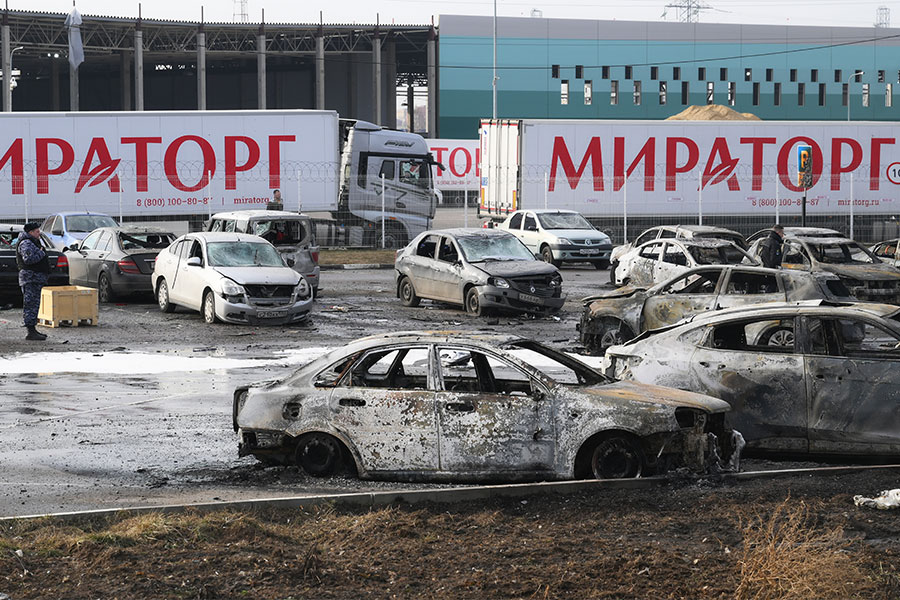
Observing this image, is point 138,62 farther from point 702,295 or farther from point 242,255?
point 702,295

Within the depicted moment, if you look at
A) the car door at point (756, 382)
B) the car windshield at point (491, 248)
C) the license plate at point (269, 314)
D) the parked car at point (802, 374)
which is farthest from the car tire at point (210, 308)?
the car door at point (756, 382)

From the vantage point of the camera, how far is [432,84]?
75.6 metres

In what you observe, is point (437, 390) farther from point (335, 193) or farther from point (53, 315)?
point (335, 193)

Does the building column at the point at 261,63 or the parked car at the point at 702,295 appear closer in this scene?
the parked car at the point at 702,295

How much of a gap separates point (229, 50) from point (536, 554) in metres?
70.4

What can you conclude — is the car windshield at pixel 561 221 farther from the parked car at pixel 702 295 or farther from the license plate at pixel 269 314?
the parked car at pixel 702 295

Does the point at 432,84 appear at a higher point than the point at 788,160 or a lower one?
higher

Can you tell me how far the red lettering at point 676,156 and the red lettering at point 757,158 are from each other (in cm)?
171

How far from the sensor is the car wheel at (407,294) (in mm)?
22678

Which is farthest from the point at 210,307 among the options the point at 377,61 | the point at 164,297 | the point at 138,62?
the point at 377,61

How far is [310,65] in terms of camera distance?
87.1 m

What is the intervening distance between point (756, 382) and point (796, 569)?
344 cm

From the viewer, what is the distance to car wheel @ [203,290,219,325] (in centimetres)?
2011

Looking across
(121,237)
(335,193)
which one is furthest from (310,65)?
(121,237)
